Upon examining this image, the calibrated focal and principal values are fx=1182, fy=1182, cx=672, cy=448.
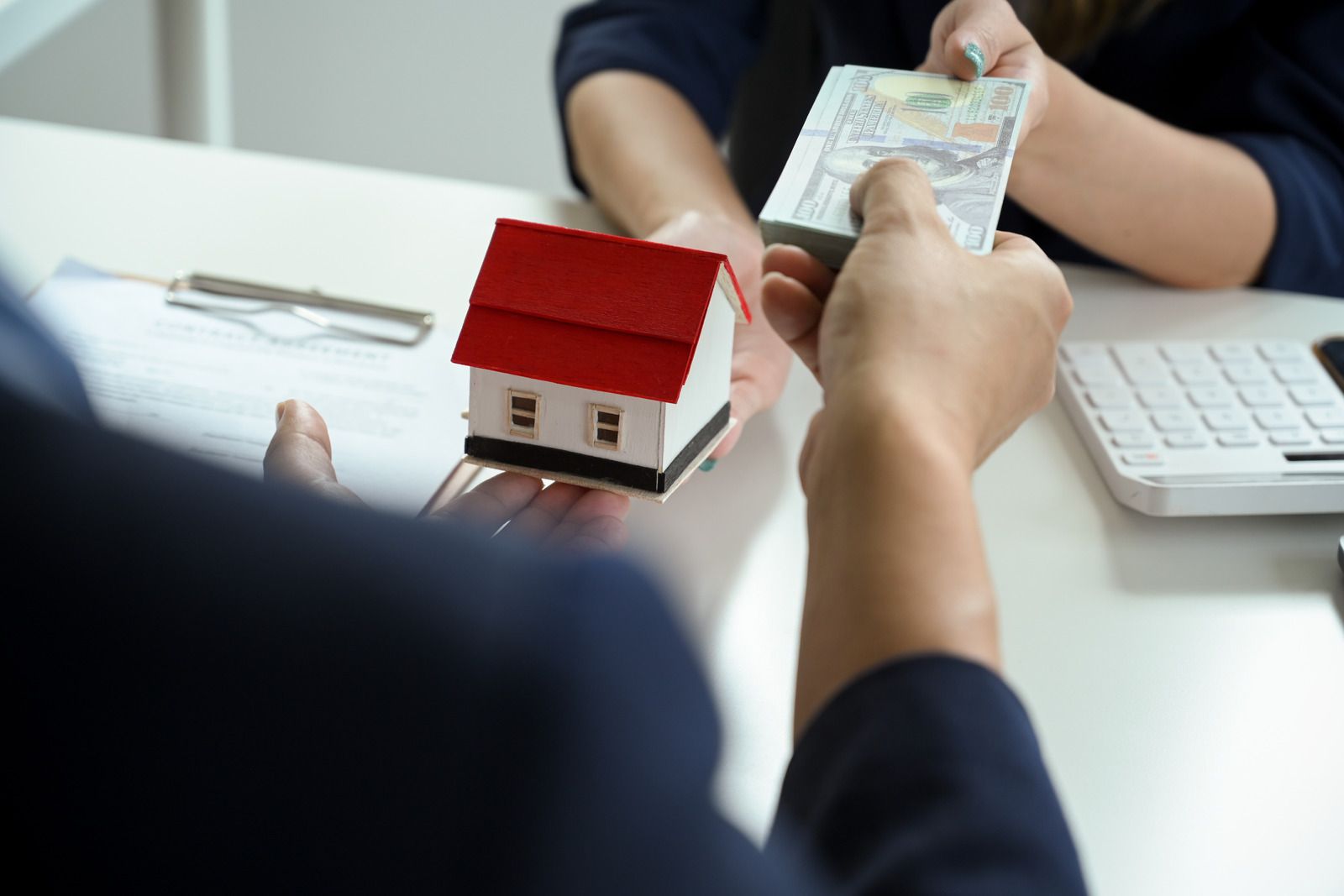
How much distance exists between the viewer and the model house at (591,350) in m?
0.37

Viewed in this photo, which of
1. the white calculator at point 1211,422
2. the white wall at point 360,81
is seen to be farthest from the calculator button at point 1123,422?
the white wall at point 360,81

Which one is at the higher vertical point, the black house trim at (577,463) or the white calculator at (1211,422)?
the black house trim at (577,463)

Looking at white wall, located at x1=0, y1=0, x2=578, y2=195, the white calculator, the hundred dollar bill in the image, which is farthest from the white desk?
white wall, located at x1=0, y1=0, x2=578, y2=195

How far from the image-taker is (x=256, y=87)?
198cm

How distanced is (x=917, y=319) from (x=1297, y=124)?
0.63 m

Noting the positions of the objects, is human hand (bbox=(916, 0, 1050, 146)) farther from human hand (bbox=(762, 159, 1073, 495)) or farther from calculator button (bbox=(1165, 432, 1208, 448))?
calculator button (bbox=(1165, 432, 1208, 448))

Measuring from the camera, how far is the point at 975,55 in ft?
1.40

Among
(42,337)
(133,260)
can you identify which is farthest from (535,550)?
(133,260)

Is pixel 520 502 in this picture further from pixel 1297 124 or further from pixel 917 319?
pixel 1297 124

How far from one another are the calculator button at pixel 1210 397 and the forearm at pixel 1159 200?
13 centimetres

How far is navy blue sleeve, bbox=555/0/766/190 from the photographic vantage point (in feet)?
2.89

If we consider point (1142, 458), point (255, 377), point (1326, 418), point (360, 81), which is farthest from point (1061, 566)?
point (360, 81)

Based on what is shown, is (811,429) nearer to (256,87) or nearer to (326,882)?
(326,882)

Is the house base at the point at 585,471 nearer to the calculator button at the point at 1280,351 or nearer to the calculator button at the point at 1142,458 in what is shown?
the calculator button at the point at 1142,458
